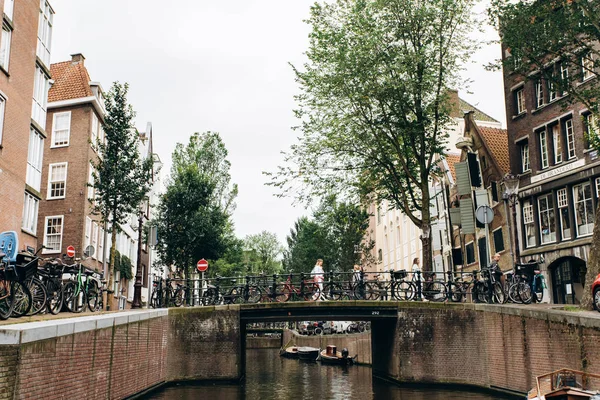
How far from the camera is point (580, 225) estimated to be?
90.7 ft

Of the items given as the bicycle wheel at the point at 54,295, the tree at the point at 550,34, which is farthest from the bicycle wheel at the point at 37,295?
the tree at the point at 550,34

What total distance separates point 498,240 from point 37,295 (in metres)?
27.5

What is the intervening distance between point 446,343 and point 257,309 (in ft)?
24.4

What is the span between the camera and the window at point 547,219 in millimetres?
29625

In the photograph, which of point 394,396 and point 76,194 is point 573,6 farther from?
point 76,194

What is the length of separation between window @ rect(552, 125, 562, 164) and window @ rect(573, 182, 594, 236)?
2.04 m

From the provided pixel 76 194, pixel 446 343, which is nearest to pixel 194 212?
pixel 76 194

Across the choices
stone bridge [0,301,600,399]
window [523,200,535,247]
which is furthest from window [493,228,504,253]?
stone bridge [0,301,600,399]

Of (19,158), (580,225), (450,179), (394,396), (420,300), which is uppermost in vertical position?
(450,179)

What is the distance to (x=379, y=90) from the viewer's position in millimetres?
26812

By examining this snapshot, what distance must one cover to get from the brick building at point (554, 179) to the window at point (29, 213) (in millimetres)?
21454

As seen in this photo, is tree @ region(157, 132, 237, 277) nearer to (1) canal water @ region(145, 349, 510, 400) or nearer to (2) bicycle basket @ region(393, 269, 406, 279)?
(1) canal water @ region(145, 349, 510, 400)

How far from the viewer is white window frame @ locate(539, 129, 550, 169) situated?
30434 mm

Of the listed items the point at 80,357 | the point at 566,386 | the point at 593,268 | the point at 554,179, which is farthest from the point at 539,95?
the point at 80,357
